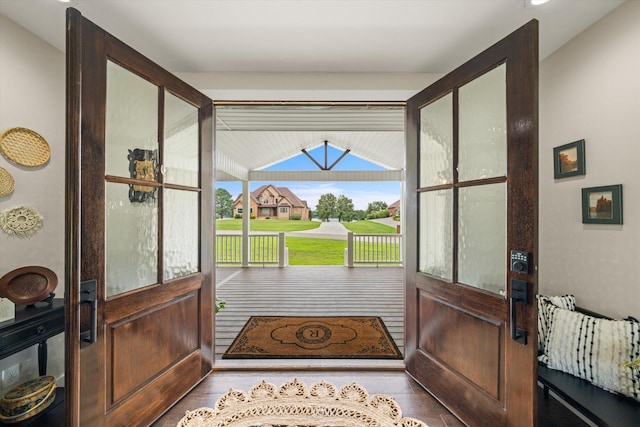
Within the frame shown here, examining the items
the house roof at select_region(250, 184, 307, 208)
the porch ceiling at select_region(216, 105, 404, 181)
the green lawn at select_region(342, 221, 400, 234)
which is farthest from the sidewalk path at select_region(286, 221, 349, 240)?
the porch ceiling at select_region(216, 105, 404, 181)

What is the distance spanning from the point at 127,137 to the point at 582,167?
2929 millimetres

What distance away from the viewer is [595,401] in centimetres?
129

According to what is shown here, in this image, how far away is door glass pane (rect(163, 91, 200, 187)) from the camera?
174 centimetres

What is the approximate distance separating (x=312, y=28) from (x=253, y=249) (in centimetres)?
583

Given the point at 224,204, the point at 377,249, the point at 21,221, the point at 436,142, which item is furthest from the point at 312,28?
the point at 224,204

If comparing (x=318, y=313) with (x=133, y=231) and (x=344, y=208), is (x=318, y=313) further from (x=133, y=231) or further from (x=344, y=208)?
(x=344, y=208)

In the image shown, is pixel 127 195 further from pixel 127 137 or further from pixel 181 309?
pixel 181 309

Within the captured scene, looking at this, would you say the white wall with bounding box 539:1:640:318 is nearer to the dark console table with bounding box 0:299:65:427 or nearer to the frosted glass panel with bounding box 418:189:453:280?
the frosted glass panel with bounding box 418:189:453:280

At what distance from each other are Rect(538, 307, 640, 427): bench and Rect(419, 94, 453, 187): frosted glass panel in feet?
4.32

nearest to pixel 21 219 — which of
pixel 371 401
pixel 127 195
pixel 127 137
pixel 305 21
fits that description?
pixel 127 195

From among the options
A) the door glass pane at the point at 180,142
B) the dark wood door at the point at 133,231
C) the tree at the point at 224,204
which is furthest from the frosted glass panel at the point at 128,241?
the tree at the point at 224,204

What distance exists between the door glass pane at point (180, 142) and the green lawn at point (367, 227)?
628cm

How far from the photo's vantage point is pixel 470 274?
64.1 inches

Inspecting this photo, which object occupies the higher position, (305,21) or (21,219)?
(305,21)
